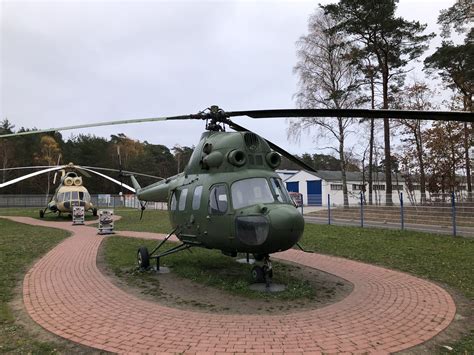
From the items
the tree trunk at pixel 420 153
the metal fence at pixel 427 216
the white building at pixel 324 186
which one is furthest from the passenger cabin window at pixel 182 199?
the white building at pixel 324 186

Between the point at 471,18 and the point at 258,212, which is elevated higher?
the point at 471,18

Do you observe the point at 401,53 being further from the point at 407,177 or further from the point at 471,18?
the point at 407,177

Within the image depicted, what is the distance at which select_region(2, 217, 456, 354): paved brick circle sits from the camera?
5027 millimetres

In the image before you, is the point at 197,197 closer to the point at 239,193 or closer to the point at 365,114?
the point at 239,193

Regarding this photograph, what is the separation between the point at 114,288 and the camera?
7.91 meters

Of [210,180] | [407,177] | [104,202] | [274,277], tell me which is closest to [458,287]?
[274,277]

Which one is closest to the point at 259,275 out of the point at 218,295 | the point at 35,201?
the point at 218,295

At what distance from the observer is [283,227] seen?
676cm

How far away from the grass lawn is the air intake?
4.94 m

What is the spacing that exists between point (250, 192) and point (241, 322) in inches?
98.5

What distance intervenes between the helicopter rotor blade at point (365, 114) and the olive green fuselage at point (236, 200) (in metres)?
0.53

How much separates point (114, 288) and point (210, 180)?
2899 millimetres

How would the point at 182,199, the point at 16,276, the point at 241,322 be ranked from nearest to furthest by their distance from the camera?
1. the point at 241,322
2. the point at 16,276
3. the point at 182,199

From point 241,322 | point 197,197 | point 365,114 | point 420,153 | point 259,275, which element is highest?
point 420,153
